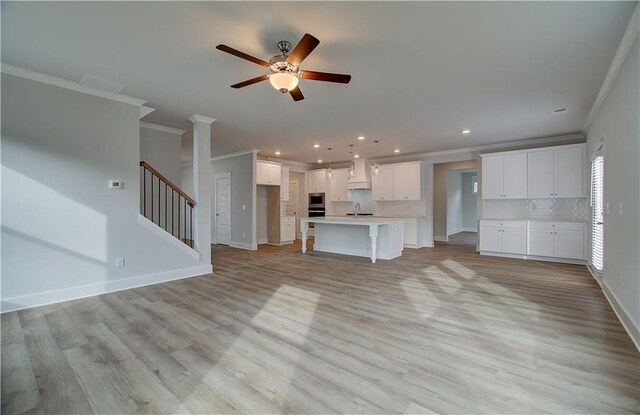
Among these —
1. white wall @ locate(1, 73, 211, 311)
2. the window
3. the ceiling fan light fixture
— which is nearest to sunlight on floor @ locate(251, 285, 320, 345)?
white wall @ locate(1, 73, 211, 311)

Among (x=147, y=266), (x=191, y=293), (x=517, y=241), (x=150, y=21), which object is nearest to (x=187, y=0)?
(x=150, y=21)

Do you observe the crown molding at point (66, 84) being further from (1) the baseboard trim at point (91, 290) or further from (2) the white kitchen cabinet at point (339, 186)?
(2) the white kitchen cabinet at point (339, 186)

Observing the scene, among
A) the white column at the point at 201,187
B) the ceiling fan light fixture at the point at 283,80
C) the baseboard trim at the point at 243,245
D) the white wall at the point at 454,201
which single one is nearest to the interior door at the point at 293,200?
the baseboard trim at the point at 243,245

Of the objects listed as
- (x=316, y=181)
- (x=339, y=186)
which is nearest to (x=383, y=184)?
(x=339, y=186)

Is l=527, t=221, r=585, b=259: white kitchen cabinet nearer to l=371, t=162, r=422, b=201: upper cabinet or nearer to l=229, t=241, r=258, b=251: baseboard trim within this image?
l=371, t=162, r=422, b=201: upper cabinet

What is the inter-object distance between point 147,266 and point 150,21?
10.9 feet

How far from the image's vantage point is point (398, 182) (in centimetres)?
834

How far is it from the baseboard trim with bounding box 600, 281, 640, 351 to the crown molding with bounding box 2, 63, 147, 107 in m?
6.11

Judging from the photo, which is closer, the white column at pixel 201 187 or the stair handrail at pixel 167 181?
the stair handrail at pixel 167 181

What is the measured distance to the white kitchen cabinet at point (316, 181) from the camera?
989 centimetres

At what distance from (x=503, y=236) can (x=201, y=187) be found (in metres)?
6.54

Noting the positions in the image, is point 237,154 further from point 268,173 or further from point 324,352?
point 324,352

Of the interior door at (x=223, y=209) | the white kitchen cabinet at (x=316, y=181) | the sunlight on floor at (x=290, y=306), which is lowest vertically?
the sunlight on floor at (x=290, y=306)

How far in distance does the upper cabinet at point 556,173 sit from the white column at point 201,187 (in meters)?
6.74
